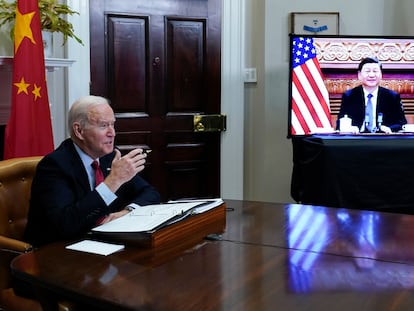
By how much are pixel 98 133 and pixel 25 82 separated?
1102mm

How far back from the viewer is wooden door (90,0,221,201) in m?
3.83

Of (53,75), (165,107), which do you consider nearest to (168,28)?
(165,107)

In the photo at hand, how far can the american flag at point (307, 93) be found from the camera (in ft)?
11.9

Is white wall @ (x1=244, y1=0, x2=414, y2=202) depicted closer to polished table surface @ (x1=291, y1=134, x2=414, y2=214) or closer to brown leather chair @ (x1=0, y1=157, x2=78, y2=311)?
polished table surface @ (x1=291, y1=134, x2=414, y2=214)

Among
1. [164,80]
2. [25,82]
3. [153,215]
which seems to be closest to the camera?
[153,215]

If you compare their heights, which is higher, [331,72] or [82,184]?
[331,72]

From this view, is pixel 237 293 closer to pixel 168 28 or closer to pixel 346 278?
pixel 346 278

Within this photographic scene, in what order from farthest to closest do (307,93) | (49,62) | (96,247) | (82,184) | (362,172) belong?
(307,93)
(362,172)
(49,62)
(82,184)
(96,247)

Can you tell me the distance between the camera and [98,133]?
199 cm

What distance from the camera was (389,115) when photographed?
372cm

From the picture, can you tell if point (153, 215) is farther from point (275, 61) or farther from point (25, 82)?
point (275, 61)

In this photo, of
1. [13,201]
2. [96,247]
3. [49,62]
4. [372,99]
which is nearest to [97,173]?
[13,201]

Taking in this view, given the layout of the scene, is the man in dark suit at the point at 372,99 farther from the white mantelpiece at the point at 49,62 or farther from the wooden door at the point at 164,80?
the white mantelpiece at the point at 49,62

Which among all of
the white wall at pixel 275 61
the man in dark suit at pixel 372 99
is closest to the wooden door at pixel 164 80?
the white wall at pixel 275 61
